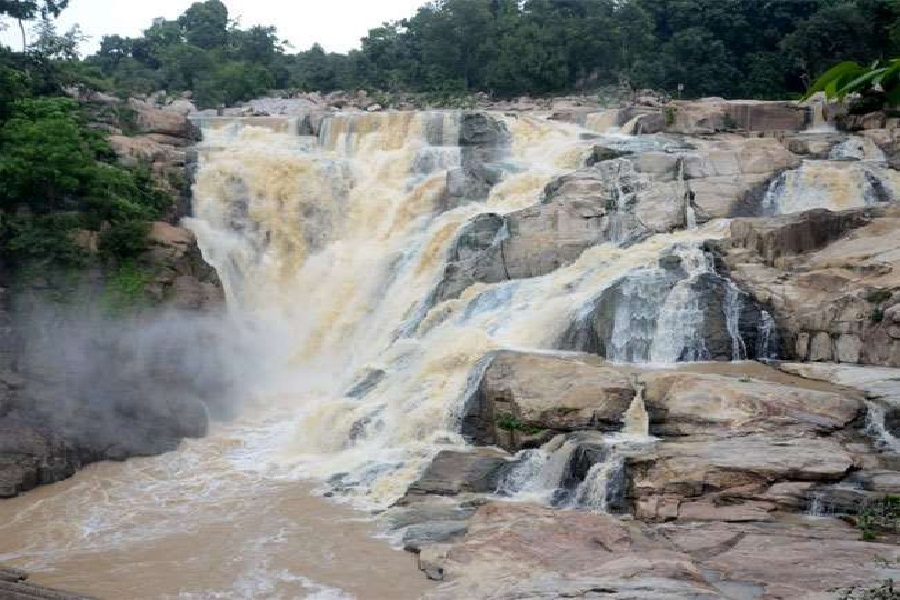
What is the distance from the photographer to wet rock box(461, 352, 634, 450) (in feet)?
41.0

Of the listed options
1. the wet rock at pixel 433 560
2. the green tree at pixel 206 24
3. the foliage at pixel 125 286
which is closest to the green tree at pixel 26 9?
the foliage at pixel 125 286

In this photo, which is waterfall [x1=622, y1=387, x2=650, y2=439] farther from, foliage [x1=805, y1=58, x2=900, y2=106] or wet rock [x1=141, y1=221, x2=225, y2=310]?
foliage [x1=805, y1=58, x2=900, y2=106]

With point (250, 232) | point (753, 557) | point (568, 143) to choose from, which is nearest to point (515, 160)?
point (568, 143)

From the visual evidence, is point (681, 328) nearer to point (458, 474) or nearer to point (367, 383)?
point (458, 474)

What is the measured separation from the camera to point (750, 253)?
1609cm

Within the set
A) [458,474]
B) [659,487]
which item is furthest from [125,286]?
[659,487]

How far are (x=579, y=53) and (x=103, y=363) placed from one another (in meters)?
32.1

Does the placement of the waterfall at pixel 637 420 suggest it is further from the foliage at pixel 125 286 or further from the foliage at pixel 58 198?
the foliage at pixel 58 198

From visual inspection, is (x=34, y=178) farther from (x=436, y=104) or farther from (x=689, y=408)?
(x=436, y=104)

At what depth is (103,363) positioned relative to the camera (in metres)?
16.3

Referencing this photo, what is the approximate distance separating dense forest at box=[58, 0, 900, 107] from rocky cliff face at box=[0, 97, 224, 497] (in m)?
25.2

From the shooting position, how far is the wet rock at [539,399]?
1249cm

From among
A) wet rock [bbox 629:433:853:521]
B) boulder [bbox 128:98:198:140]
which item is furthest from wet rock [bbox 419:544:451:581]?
boulder [bbox 128:98:198:140]

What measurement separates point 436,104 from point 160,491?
2805cm
